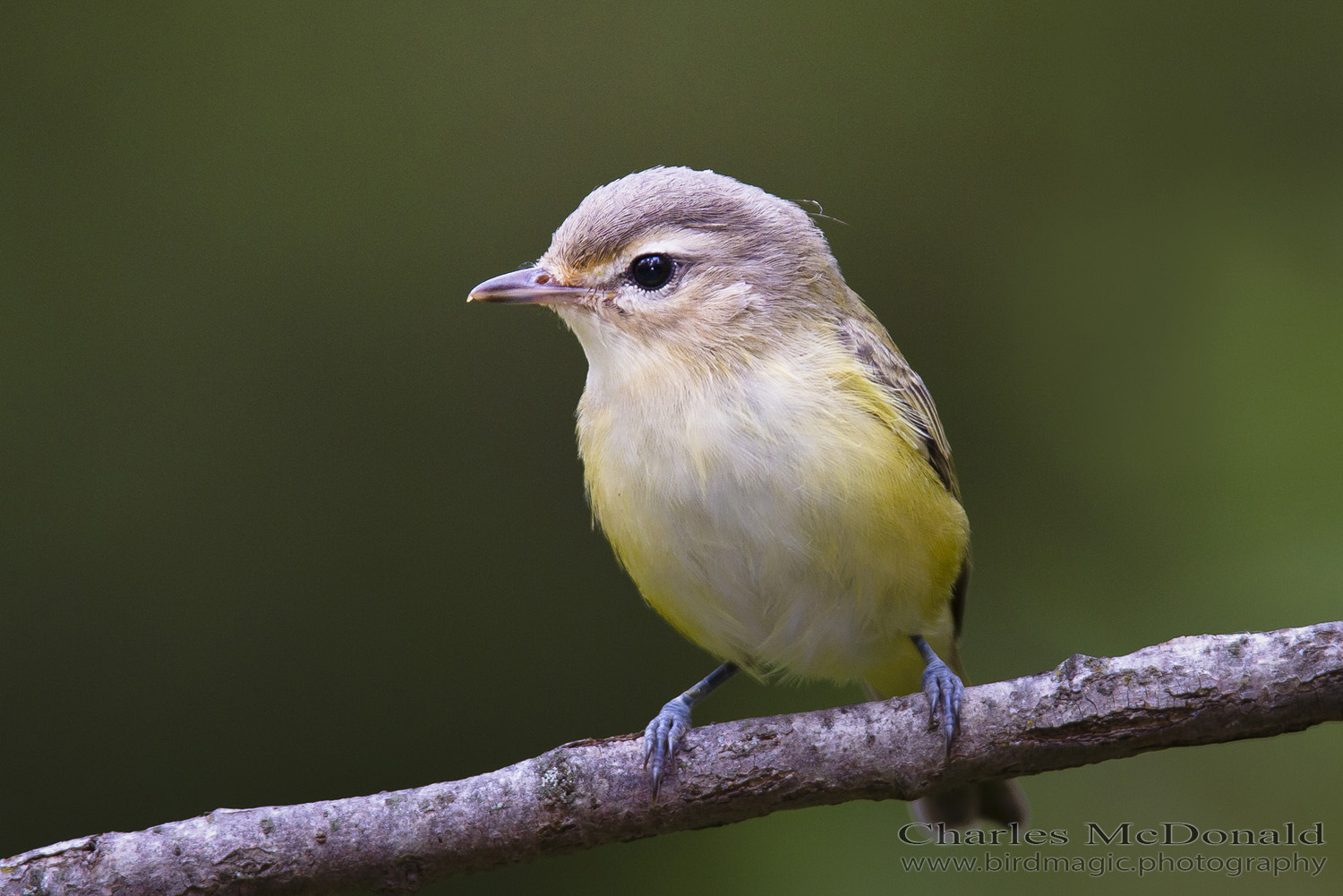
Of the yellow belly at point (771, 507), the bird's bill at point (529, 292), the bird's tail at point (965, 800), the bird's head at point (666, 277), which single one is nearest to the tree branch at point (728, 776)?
the yellow belly at point (771, 507)

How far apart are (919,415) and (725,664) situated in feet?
3.39

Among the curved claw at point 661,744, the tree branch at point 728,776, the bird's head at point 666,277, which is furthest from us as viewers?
the bird's head at point 666,277

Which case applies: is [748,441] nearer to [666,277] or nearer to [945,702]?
[666,277]

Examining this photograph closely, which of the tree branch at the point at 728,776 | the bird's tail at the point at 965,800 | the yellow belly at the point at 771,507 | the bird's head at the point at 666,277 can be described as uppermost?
the bird's head at the point at 666,277

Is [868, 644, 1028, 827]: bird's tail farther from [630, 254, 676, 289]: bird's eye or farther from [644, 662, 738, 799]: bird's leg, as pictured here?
[630, 254, 676, 289]: bird's eye

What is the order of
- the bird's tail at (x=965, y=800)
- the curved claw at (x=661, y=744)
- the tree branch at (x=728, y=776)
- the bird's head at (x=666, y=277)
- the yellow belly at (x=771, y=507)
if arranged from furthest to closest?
the bird's tail at (x=965, y=800) < the bird's head at (x=666, y=277) < the yellow belly at (x=771, y=507) < the curved claw at (x=661, y=744) < the tree branch at (x=728, y=776)

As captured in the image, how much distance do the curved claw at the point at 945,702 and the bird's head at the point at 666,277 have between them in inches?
39.1

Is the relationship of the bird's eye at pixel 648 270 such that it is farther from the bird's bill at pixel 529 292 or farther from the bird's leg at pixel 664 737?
the bird's leg at pixel 664 737

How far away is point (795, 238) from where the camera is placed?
344 centimetres

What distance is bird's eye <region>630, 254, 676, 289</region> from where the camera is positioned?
3197 mm

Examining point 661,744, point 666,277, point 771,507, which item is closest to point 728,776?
point 661,744

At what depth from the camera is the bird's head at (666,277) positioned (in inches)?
123

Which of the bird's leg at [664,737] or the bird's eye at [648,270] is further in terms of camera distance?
the bird's eye at [648,270]

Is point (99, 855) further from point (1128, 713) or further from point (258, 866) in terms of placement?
point (1128, 713)
